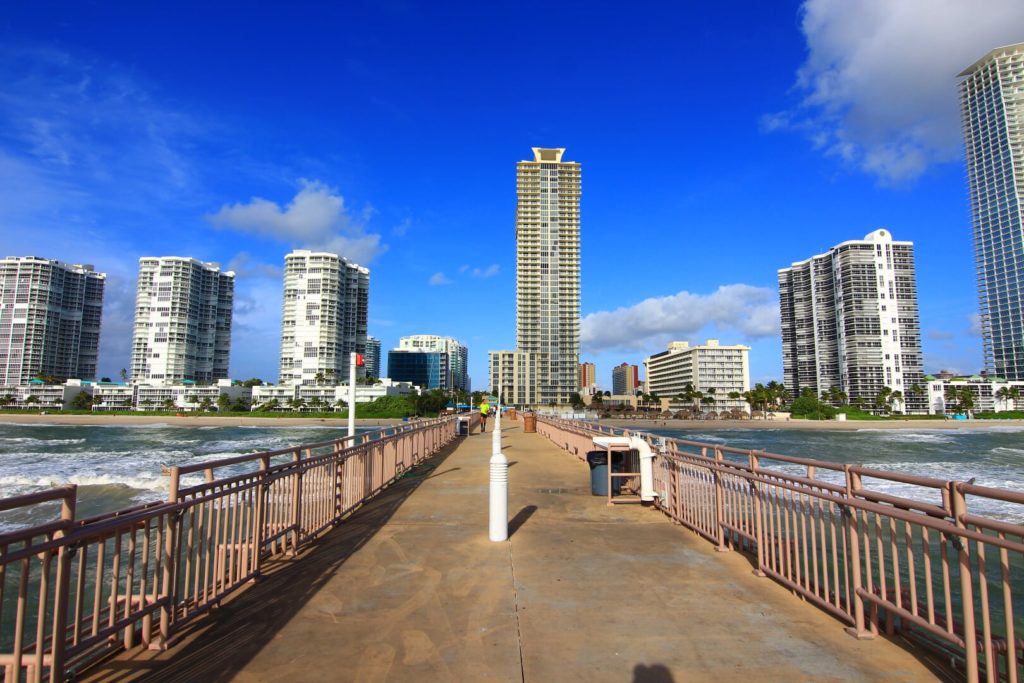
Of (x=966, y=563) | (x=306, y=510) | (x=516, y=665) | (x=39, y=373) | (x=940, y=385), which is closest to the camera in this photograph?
(x=966, y=563)

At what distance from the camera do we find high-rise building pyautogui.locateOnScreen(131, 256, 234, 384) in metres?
161

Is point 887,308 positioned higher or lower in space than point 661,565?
higher

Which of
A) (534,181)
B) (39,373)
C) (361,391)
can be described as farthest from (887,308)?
(39,373)

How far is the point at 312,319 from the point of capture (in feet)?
543

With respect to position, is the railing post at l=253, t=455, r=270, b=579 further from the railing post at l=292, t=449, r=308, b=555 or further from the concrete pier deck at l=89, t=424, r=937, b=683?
the railing post at l=292, t=449, r=308, b=555

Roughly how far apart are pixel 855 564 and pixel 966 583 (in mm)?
1030

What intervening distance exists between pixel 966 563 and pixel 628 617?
2382 millimetres

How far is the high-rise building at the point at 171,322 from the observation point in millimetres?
161000

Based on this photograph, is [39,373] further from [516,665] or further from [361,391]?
[516,665]

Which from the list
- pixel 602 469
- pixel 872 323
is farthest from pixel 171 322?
pixel 872 323

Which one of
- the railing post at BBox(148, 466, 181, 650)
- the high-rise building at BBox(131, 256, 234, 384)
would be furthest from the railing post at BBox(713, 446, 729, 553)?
the high-rise building at BBox(131, 256, 234, 384)

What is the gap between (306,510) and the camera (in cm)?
707

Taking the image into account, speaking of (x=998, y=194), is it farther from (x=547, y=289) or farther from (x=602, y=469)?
(x=602, y=469)

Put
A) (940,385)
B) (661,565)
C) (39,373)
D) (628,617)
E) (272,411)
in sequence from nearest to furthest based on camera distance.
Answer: (628,617) → (661,565) → (272,411) → (940,385) → (39,373)
